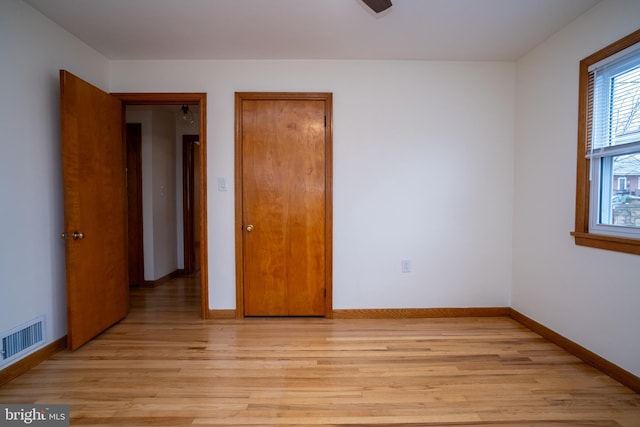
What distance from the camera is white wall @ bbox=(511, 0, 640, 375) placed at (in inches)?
75.7

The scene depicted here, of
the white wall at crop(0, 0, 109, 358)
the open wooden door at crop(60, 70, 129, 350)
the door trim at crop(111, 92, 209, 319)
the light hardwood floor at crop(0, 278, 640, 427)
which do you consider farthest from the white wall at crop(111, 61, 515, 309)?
the white wall at crop(0, 0, 109, 358)

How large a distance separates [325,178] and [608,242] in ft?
6.94

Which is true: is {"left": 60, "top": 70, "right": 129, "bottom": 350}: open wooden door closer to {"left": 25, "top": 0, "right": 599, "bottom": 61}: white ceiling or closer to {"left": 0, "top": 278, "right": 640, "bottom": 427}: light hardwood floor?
{"left": 0, "top": 278, "right": 640, "bottom": 427}: light hardwood floor

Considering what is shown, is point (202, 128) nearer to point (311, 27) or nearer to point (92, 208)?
point (92, 208)

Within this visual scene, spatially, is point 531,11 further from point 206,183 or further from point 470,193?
point 206,183

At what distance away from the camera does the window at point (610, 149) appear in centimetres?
190

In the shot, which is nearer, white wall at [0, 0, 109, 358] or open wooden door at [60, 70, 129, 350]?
white wall at [0, 0, 109, 358]

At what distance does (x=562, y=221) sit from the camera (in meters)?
2.39

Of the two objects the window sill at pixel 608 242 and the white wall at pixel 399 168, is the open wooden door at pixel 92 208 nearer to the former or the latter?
the white wall at pixel 399 168

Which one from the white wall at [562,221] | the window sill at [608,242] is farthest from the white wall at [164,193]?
the window sill at [608,242]

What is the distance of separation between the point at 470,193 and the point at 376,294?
1.34 m

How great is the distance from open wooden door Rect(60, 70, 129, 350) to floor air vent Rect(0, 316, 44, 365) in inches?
6.5

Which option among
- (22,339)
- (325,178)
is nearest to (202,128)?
(325,178)

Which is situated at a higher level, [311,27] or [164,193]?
[311,27]
